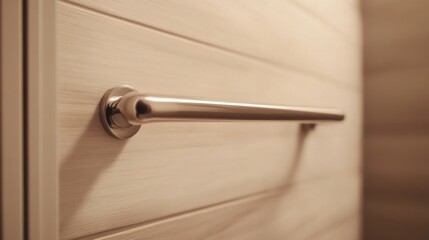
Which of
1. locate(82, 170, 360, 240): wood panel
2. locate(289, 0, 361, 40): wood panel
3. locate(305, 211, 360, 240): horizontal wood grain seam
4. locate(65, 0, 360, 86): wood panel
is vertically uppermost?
locate(289, 0, 361, 40): wood panel

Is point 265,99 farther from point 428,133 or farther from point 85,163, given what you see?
point 428,133

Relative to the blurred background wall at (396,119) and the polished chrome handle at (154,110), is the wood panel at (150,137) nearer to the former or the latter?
the polished chrome handle at (154,110)

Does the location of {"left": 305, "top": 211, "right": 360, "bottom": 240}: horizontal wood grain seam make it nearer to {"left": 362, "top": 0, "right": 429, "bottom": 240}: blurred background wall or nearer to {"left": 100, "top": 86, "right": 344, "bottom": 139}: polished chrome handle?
{"left": 362, "top": 0, "right": 429, "bottom": 240}: blurred background wall

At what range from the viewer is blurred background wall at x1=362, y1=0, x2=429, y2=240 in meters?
0.73

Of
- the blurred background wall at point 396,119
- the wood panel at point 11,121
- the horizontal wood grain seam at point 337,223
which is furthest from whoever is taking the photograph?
the blurred background wall at point 396,119

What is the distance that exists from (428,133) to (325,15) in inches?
15.0

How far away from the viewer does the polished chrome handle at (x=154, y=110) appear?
21 cm

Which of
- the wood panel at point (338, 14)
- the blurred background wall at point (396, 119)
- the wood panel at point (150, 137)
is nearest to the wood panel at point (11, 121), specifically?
the wood panel at point (150, 137)

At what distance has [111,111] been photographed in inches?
9.4

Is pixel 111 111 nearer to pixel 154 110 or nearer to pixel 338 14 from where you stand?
pixel 154 110

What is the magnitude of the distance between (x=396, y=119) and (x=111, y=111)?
0.73 meters

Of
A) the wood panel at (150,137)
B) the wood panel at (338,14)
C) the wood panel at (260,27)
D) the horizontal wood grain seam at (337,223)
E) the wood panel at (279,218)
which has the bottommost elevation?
the horizontal wood grain seam at (337,223)

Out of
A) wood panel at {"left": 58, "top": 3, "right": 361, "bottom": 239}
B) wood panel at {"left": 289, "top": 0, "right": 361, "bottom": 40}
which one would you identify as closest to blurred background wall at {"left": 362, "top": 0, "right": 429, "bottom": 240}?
wood panel at {"left": 289, "top": 0, "right": 361, "bottom": 40}

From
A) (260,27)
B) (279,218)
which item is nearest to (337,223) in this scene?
(279,218)
